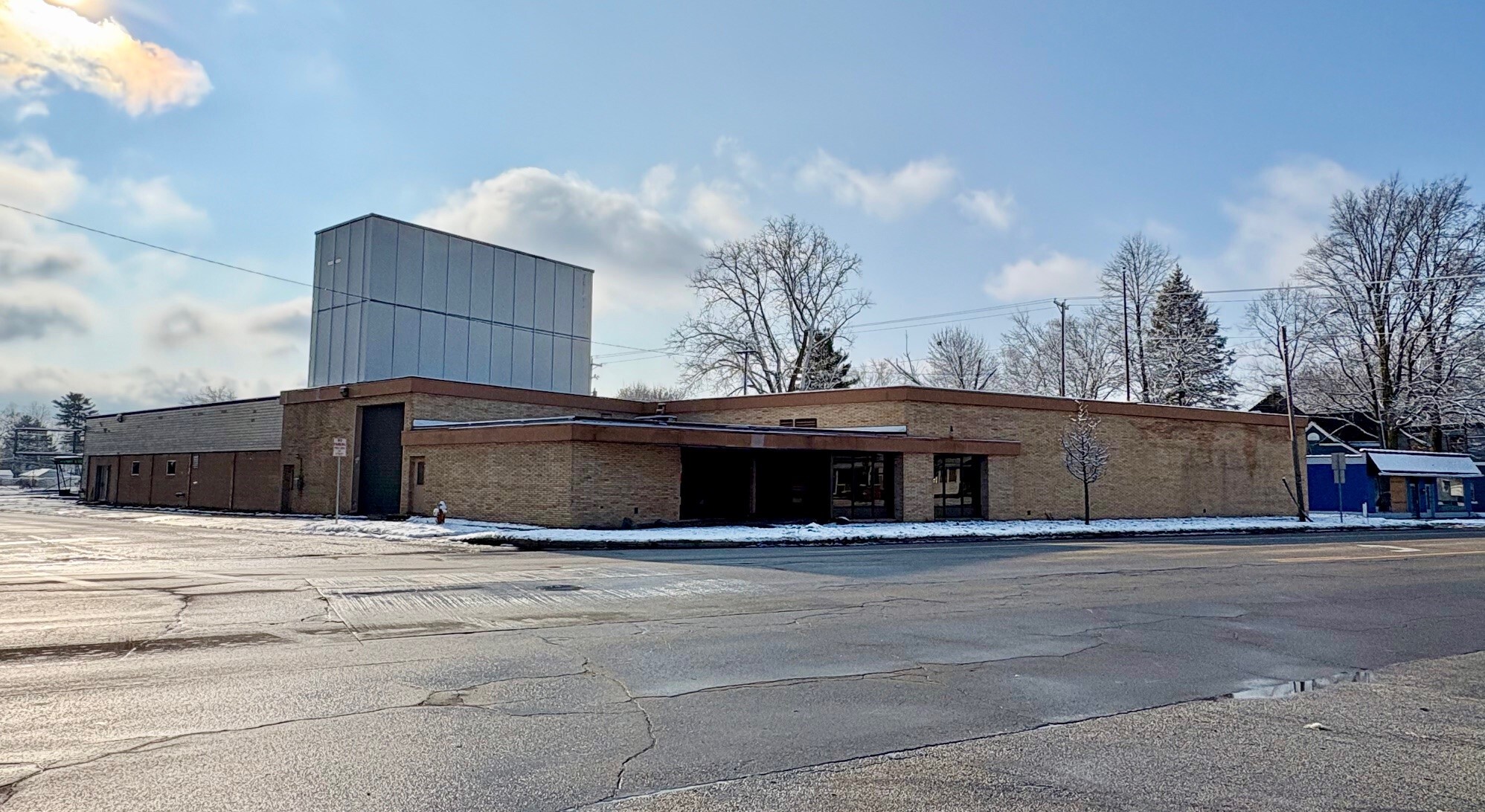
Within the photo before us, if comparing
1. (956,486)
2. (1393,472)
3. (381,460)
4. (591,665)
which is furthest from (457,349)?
(1393,472)

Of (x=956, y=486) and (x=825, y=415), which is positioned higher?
(x=825, y=415)

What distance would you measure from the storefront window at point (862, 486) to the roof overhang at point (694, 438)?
46.8 inches

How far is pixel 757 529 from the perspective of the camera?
26812 mm

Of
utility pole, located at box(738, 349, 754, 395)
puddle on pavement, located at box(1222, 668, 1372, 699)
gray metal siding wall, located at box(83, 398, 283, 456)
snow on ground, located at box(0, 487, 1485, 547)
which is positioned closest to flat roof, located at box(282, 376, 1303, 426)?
gray metal siding wall, located at box(83, 398, 283, 456)

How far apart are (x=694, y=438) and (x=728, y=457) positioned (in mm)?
4521

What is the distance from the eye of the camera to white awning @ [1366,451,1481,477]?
38.9 metres

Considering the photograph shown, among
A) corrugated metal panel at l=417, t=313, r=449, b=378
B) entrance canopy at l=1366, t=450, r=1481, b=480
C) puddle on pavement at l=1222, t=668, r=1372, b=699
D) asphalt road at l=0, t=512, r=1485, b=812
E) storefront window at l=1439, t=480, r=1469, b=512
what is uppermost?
corrugated metal panel at l=417, t=313, r=449, b=378

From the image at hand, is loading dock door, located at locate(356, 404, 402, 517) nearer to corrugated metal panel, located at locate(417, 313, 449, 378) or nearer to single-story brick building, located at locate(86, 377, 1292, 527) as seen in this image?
single-story brick building, located at locate(86, 377, 1292, 527)

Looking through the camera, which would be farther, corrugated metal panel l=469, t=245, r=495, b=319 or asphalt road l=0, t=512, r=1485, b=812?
corrugated metal panel l=469, t=245, r=495, b=319

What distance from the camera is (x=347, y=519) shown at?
30172 mm

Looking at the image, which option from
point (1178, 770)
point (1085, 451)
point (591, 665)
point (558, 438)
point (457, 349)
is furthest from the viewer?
point (457, 349)

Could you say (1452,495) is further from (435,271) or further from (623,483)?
(435,271)

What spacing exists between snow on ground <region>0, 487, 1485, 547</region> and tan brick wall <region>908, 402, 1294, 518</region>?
101cm

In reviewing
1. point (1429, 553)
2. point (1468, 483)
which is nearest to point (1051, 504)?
point (1429, 553)
